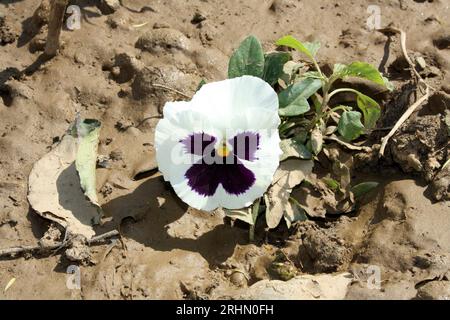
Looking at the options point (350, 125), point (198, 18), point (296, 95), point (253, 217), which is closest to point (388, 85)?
point (350, 125)

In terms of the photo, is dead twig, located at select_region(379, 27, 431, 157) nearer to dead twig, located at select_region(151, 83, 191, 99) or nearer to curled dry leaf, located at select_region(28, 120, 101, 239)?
dead twig, located at select_region(151, 83, 191, 99)

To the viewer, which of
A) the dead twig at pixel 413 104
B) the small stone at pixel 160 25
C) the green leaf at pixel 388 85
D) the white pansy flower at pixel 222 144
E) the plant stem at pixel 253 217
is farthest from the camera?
the small stone at pixel 160 25

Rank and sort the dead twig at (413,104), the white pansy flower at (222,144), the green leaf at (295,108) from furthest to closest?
1. the dead twig at (413,104)
2. the green leaf at (295,108)
3. the white pansy flower at (222,144)

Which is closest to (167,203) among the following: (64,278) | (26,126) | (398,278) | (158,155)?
(158,155)

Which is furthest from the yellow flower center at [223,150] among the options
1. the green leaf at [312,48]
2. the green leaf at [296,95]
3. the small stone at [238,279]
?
the green leaf at [312,48]

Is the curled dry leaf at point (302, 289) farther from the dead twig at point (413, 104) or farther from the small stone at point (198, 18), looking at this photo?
the small stone at point (198, 18)
